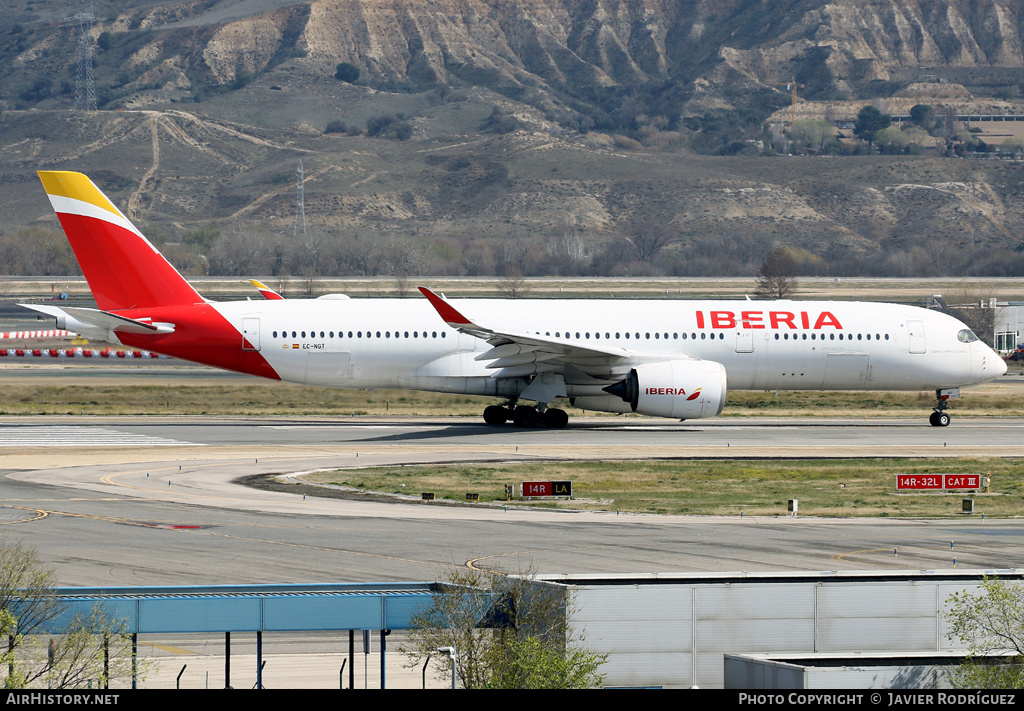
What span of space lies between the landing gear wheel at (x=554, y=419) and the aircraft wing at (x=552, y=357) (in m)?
2.01

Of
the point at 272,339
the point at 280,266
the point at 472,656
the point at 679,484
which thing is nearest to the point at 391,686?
the point at 472,656

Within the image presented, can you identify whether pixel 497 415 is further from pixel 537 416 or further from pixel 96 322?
pixel 96 322

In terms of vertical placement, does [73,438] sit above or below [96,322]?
below

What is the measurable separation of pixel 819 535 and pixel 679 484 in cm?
771

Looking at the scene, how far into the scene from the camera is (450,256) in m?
198

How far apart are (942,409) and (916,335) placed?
12.2 ft

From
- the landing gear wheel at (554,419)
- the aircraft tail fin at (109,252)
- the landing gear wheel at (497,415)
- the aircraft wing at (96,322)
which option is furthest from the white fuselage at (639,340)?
Result: the aircraft wing at (96,322)

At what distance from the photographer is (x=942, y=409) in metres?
52.8

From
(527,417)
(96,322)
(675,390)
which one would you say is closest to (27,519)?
(96,322)

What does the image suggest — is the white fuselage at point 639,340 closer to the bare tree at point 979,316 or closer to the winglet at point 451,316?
the winglet at point 451,316

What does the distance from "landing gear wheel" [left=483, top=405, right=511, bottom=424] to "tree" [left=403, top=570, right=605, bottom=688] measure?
30030 mm

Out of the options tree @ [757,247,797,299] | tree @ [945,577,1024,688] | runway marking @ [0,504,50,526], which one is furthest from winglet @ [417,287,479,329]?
tree @ [757,247,797,299]

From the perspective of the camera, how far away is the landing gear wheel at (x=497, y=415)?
166 feet

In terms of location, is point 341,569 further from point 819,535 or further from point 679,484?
point 679,484
